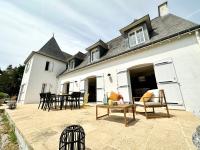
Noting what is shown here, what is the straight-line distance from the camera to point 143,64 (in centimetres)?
556

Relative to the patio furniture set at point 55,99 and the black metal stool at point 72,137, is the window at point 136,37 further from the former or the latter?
the black metal stool at point 72,137

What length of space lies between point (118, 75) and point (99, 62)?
2010 mm

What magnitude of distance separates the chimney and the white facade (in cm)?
1206

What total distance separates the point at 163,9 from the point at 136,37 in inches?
146

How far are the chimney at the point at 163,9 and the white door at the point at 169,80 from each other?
5.04 metres

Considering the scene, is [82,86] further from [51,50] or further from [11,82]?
[11,82]

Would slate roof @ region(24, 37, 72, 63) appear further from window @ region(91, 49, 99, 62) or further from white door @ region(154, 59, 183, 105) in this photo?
white door @ region(154, 59, 183, 105)

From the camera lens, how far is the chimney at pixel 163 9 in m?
7.23

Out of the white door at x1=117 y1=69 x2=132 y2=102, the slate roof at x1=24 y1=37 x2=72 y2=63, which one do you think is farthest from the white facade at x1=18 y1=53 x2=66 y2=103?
the white door at x1=117 y1=69 x2=132 y2=102

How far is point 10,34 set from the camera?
7.27 m

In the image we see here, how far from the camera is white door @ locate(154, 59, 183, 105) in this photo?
13.6 feet

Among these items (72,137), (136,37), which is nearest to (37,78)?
(136,37)

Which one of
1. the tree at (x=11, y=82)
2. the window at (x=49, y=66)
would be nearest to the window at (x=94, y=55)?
the window at (x=49, y=66)

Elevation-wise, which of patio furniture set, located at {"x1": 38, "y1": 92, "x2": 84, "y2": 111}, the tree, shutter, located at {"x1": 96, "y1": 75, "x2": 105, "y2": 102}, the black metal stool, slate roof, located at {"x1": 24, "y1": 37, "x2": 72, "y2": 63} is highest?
slate roof, located at {"x1": 24, "y1": 37, "x2": 72, "y2": 63}
